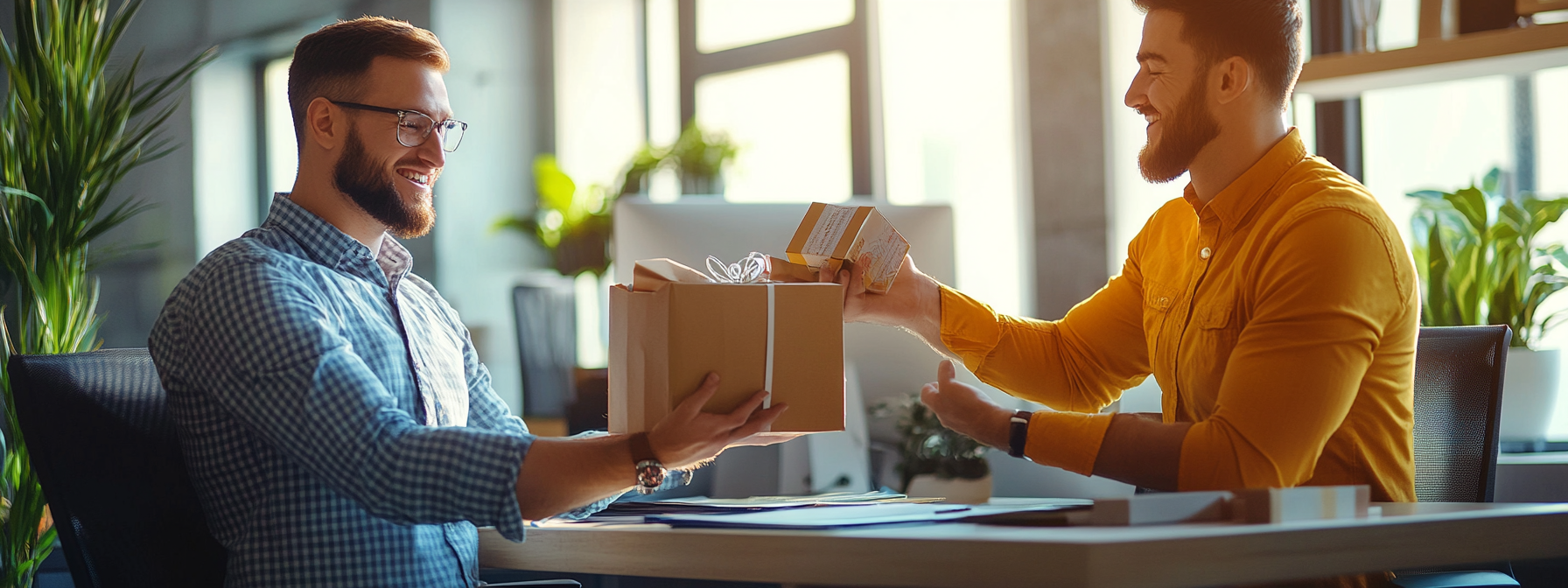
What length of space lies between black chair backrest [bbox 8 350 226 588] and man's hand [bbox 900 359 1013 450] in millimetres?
901

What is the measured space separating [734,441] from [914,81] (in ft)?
14.6

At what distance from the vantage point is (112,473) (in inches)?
53.5

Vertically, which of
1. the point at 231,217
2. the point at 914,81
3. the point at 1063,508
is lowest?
the point at 1063,508

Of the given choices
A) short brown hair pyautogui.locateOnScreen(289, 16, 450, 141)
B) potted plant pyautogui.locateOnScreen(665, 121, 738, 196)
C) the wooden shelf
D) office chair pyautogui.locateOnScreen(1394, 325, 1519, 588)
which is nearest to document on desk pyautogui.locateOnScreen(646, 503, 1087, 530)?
office chair pyautogui.locateOnScreen(1394, 325, 1519, 588)

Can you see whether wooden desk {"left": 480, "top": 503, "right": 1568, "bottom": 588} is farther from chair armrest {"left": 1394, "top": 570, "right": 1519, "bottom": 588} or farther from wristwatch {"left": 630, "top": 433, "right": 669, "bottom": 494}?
chair armrest {"left": 1394, "top": 570, "right": 1519, "bottom": 588}

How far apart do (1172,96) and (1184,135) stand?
56 mm

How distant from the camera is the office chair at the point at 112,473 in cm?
133

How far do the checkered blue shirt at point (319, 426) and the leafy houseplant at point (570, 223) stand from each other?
13.5ft

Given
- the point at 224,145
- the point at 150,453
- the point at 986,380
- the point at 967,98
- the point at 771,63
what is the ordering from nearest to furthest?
1. the point at 150,453
2. the point at 986,380
3. the point at 224,145
4. the point at 967,98
5. the point at 771,63

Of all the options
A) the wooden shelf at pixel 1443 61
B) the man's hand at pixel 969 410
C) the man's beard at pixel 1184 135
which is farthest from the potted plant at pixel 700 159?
the man's hand at pixel 969 410

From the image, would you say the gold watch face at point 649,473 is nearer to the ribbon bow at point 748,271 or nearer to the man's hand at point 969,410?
the ribbon bow at point 748,271

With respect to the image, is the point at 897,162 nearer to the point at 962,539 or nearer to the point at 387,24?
the point at 387,24

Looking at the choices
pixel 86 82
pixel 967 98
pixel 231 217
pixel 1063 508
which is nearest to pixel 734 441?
pixel 1063 508

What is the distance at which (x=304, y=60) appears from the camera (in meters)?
1.66
